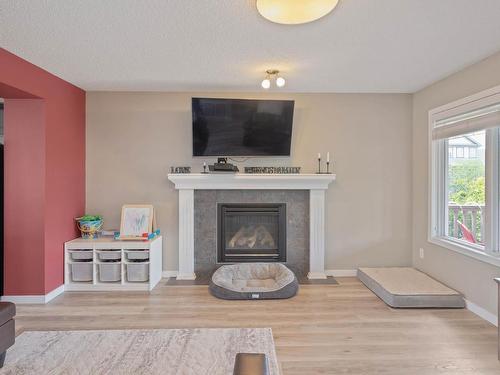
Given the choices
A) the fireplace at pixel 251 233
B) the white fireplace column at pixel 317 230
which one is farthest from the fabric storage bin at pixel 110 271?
the white fireplace column at pixel 317 230

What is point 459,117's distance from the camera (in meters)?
3.42

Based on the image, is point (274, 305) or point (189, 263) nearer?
point (274, 305)

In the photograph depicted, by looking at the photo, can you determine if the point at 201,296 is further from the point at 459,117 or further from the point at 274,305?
the point at 459,117

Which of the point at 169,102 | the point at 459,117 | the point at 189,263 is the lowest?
the point at 189,263

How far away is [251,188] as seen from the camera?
4289mm

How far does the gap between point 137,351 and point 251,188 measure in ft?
7.68

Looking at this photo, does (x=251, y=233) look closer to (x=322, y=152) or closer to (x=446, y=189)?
(x=322, y=152)

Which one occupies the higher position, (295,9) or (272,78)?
(272,78)

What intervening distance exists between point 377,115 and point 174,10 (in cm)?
311

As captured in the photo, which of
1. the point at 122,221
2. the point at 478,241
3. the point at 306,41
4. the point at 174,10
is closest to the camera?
the point at 174,10

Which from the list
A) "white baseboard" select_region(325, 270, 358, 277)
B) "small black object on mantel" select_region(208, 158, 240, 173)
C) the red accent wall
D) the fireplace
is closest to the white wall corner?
the fireplace

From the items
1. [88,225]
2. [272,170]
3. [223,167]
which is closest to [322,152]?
[272,170]

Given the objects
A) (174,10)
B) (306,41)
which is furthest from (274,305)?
(174,10)

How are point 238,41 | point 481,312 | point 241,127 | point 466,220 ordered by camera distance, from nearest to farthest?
1. point 238,41
2. point 481,312
3. point 466,220
4. point 241,127
